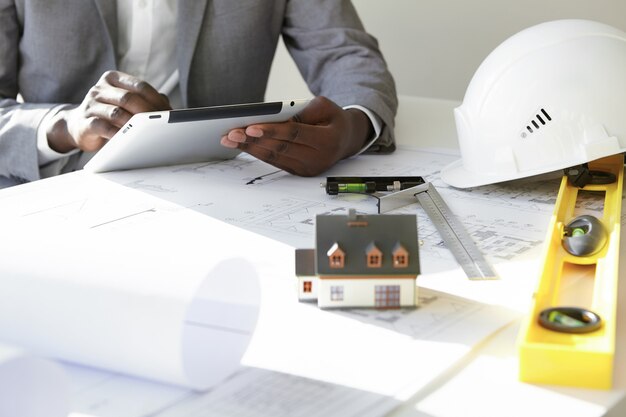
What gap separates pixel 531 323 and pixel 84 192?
0.74 metres

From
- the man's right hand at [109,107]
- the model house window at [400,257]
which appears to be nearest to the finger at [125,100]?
the man's right hand at [109,107]

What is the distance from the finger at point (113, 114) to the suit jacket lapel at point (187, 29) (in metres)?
0.37

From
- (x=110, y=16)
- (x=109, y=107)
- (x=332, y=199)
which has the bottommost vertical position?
(x=332, y=199)

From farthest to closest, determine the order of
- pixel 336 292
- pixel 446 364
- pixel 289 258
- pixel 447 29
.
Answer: pixel 447 29 → pixel 289 258 → pixel 336 292 → pixel 446 364

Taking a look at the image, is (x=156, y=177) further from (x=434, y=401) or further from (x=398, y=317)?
(x=434, y=401)

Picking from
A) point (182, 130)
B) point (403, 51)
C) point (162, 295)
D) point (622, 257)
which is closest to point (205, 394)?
point (162, 295)

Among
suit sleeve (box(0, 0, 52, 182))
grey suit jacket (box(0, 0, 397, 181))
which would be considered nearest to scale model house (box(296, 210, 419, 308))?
grey suit jacket (box(0, 0, 397, 181))

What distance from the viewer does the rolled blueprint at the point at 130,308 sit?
0.73 meters

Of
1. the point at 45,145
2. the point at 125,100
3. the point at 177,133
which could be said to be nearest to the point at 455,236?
the point at 177,133

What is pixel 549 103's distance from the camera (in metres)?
1.25

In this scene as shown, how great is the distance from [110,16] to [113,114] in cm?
38

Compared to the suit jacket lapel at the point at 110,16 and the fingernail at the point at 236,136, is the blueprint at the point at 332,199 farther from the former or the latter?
the suit jacket lapel at the point at 110,16

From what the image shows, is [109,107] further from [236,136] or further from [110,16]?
[110,16]

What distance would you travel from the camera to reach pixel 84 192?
130 cm
